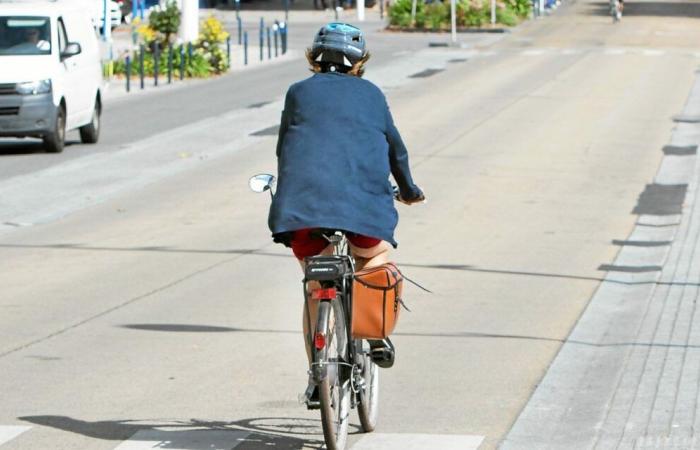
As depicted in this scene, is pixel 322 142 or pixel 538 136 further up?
pixel 322 142

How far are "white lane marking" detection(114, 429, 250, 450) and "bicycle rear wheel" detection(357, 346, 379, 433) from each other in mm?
527

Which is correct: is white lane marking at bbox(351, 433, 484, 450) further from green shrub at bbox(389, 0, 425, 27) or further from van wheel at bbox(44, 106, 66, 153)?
green shrub at bbox(389, 0, 425, 27)

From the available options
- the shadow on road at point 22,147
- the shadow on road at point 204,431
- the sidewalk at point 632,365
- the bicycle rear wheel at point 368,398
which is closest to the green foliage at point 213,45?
the shadow on road at point 22,147

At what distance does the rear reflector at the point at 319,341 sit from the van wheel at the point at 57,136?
1695cm

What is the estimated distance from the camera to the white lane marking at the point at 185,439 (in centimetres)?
739

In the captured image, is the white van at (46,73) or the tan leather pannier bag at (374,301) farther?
the white van at (46,73)

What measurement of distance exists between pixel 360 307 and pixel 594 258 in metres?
7.42

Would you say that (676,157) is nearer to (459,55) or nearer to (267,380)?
(267,380)

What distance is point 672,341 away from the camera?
33.2 feet

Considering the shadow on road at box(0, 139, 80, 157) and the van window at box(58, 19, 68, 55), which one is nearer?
the van window at box(58, 19, 68, 55)

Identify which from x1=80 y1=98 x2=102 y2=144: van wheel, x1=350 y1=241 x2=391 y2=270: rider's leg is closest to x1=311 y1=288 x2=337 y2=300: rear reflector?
x1=350 y1=241 x2=391 y2=270: rider's leg

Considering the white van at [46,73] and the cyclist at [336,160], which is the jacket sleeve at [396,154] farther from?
the white van at [46,73]

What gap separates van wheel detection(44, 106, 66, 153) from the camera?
918 inches

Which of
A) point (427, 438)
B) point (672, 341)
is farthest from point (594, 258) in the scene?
point (427, 438)
